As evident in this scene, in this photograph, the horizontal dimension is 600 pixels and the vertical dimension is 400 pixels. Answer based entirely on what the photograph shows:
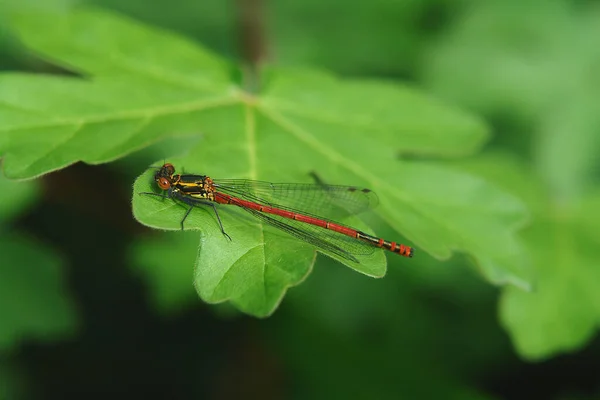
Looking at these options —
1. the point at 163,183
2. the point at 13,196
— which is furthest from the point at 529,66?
the point at 13,196

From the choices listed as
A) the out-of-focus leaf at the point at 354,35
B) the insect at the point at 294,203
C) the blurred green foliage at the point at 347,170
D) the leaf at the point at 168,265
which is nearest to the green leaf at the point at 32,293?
the blurred green foliage at the point at 347,170

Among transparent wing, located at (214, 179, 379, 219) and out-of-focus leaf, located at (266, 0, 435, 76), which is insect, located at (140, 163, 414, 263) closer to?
transparent wing, located at (214, 179, 379, 219)

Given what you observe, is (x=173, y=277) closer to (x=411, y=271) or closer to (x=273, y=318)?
(x=273, y=318)

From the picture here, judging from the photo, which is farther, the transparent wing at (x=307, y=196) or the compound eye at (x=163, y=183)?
the transparent wing at (x=307, y=196)

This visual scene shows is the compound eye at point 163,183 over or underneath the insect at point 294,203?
over

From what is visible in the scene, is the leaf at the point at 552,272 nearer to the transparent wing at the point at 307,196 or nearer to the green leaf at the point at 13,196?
the transparent wing at the point at 307,196

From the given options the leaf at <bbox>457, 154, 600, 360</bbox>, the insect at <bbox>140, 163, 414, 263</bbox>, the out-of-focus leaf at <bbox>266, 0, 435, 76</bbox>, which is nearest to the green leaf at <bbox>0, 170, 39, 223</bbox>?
the insect at <bbox>140, 163, 414, 263</bbox>

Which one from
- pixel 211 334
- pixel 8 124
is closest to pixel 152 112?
pixel 8 124

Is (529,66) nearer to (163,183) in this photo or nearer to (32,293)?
(163,183)
